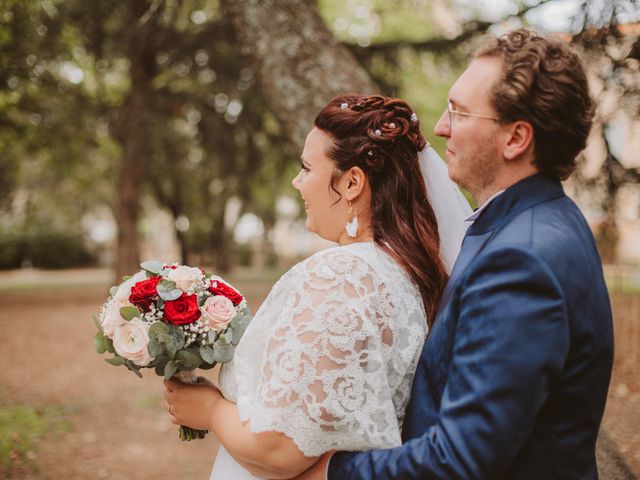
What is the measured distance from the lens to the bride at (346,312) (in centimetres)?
179

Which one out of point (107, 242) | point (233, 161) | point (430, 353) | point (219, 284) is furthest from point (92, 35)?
point (107, 242)

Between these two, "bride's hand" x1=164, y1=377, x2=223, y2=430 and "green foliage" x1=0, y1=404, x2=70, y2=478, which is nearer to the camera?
"bride's hand" x1=164, y1=377, x2=223, y2=430

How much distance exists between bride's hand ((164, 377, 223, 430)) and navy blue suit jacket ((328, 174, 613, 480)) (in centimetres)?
56

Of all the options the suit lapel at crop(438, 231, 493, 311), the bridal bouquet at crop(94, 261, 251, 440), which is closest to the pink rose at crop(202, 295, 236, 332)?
the bridal bouquet at crop(94, 261, 251, 440)

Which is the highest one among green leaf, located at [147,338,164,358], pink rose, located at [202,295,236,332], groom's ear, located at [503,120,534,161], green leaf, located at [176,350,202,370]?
groom's ear, located at [503,120,534,161]

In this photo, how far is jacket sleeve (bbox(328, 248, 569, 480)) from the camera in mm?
1415

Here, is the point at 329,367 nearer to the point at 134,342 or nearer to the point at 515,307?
the point at 515,307

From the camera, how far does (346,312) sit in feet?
5.95

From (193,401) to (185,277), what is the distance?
1.45ft

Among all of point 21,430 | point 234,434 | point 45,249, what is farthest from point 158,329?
point 45,249

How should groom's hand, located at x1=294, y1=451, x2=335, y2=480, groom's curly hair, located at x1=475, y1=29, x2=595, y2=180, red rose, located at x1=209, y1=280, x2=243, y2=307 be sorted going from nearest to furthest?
groom's curly hair, located at x1=475, y1=29, x2=595, y2=180, groom's hand, located at x1=294, y1=451, x2=335, y2=480, red rose, located at x1=209, y1=280, x2=243, y2=307

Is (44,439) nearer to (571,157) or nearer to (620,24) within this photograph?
(571,157)

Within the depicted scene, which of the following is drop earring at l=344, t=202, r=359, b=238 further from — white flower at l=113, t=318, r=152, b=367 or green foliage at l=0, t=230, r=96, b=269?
green foliage at l=0, t=230, r=96, b=269

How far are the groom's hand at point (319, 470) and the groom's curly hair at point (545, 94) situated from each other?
3.58 feet
